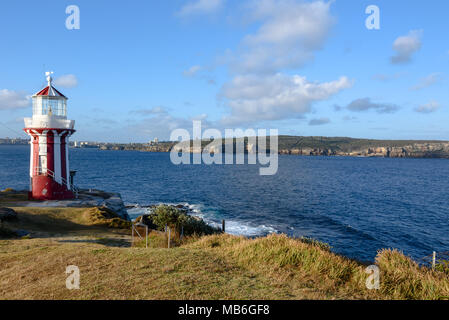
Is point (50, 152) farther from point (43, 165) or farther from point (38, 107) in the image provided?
point (38, 107)

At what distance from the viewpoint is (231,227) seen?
3503cm

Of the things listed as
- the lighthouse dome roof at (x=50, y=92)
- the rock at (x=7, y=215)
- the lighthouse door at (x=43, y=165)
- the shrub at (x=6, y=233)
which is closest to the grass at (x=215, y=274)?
the shrub at (x=6, y=233)

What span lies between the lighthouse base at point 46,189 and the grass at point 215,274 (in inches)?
569

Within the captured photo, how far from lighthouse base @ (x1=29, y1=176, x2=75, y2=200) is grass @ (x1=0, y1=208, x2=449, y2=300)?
14.5 meters

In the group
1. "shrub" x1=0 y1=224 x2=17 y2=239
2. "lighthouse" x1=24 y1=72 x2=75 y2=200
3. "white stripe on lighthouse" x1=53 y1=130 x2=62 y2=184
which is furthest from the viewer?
"white stripe on lighthouse" x1=53 y1=130 x2=62 y2=184

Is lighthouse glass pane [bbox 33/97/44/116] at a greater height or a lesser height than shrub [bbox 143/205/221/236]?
greater

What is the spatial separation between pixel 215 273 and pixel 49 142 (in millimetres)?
24002

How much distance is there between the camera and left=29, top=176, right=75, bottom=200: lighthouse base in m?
27.1

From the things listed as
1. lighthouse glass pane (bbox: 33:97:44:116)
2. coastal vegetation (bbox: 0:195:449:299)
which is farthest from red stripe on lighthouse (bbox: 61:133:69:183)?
coastal vegetation (bbox: 0:195:449:299)

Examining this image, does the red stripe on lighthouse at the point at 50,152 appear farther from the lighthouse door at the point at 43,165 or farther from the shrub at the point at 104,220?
the shrub at the point at 104,220

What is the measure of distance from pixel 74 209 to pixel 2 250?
11563mm

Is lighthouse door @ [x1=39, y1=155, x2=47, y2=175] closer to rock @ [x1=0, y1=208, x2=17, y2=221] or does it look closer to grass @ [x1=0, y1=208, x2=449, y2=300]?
rock @ [x1=0, y1=208, x2=17, y2=221]
